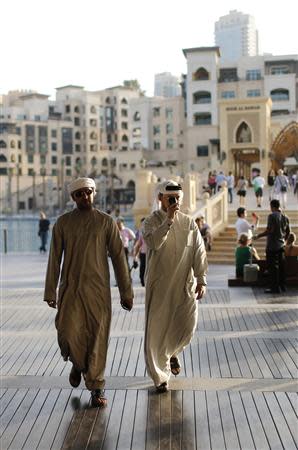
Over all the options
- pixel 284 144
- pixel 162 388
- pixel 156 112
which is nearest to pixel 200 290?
pixel 162 388

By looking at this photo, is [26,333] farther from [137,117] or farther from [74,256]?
[137,117]

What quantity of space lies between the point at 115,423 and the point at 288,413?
1.36 m

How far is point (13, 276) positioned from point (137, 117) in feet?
248

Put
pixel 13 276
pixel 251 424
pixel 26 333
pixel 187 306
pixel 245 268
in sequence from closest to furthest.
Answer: pixel 251 424 < pixel 187 306 < pixel 26 333 < pixel 245 268 < pixel 13 276

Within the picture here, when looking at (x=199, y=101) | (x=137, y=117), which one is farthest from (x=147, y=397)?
(x=137, y=117)

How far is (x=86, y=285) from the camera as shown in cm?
530

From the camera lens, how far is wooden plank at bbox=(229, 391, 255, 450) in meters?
4.47

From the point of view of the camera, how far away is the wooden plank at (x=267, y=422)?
4469mm

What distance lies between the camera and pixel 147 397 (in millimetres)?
5461

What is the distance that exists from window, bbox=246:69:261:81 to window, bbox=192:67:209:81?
5021 mm

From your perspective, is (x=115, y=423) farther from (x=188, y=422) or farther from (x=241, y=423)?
(x=241, y=423)

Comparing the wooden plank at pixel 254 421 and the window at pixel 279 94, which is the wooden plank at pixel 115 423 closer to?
the wooden plank at pixel 254 421

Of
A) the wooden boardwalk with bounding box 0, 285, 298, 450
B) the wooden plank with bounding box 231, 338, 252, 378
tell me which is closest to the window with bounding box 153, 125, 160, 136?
the wooden boardwalk with bounding box 0, 285, 298, 450

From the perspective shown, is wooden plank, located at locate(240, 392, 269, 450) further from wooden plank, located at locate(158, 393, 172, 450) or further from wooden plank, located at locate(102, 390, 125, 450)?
wooden plank, located at locate(102, 390, 125, 450)
